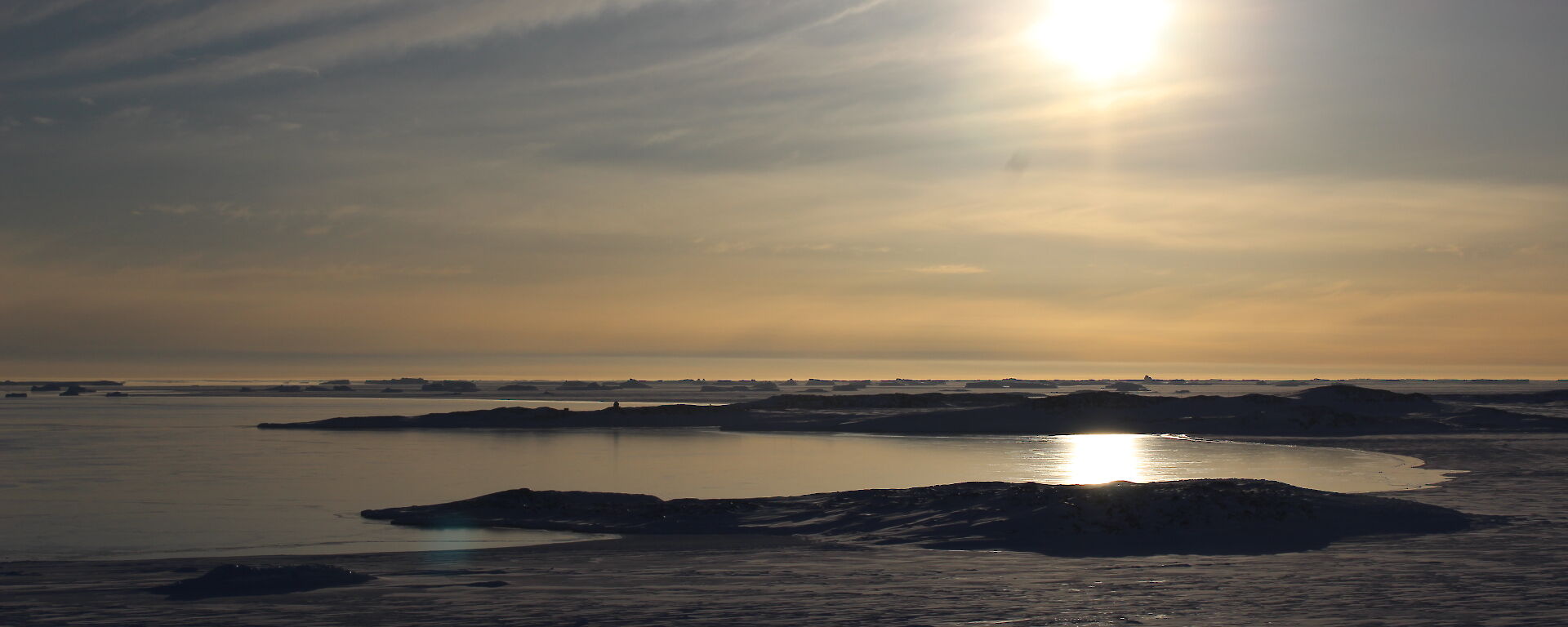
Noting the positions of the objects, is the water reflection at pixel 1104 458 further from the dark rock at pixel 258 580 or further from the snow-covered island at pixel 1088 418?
the dark rock at pixel 258 580

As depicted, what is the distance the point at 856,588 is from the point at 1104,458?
25.5 meters

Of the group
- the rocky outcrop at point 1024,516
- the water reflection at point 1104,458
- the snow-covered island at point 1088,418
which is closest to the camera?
the rocky outcrop at point 1024,516

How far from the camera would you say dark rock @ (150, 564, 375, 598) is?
14.1m

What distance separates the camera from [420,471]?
33.6 metres

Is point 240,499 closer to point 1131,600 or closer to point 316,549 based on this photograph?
point 316,549

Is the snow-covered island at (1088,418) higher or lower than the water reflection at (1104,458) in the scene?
higher

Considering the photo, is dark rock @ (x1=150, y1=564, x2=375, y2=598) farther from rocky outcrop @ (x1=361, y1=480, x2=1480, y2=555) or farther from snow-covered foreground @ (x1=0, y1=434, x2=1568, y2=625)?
rocky outcrop @ (x1=361, y1=480, x2=1480, y2=555)

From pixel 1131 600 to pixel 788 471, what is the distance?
2043cm

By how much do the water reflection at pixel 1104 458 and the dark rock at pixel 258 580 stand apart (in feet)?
61.3

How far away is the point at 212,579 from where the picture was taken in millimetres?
14344

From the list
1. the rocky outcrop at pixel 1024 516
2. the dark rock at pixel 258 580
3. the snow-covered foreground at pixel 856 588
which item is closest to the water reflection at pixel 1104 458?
the rocky outcrop at pixel 1024 516

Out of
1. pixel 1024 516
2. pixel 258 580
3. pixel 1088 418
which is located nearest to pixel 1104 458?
pixel 1024 516

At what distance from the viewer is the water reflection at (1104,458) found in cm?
3055

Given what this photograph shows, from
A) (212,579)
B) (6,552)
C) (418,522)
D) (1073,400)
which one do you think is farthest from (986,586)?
(1073,400)
